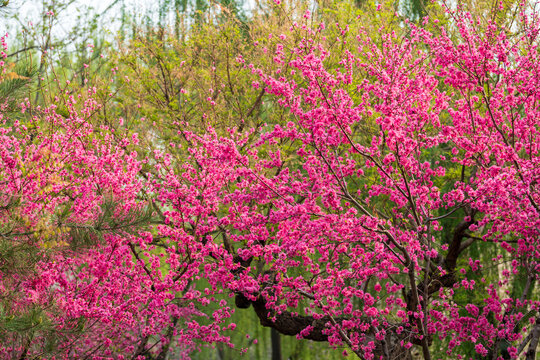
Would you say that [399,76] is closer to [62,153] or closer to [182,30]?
[62,153]

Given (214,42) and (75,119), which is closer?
(75,119)

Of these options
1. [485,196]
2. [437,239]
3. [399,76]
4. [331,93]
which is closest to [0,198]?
[331,93]

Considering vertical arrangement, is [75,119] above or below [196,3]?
below

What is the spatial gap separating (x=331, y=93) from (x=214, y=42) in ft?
13.7

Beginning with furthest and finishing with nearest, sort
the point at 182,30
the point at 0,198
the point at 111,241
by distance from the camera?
1. the point at 182,30
2. the point at 111,241
3. the point at 0,198

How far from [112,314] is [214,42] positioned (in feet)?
15.5

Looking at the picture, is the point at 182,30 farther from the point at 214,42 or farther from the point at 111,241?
the point at 111,241

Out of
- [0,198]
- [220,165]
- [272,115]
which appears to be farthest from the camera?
[272,115]

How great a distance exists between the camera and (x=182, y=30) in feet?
31.4

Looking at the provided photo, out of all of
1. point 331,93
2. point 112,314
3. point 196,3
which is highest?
point 196,3

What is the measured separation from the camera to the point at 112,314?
5.30m

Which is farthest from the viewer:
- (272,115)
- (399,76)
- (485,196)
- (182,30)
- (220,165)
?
(182,30)

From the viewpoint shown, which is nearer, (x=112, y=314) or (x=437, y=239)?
(x=112, y=314)

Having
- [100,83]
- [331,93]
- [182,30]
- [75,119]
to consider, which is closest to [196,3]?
[182,30]
